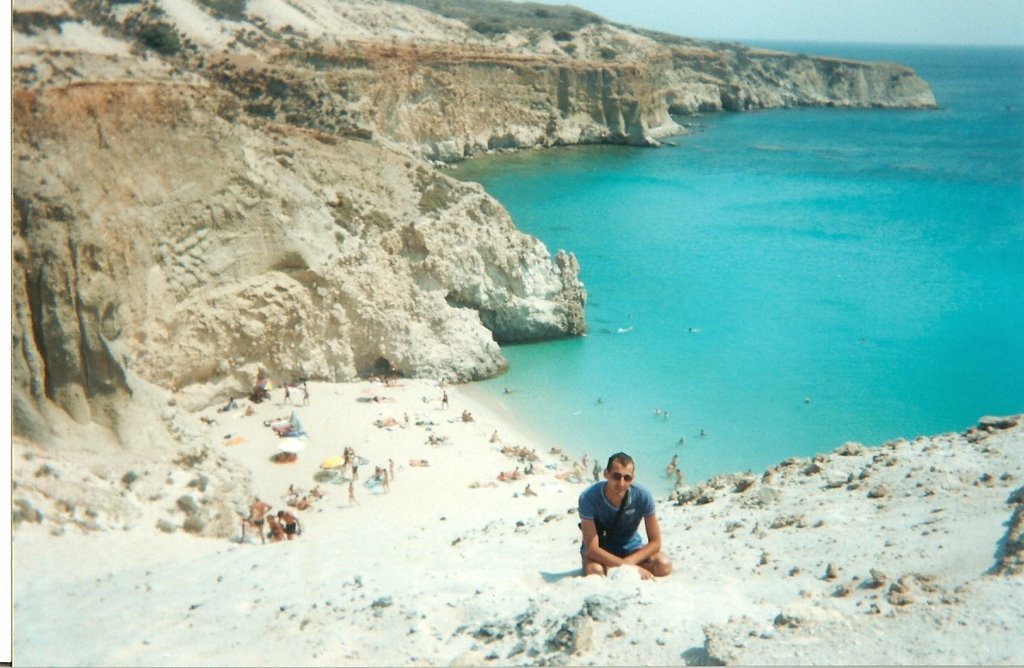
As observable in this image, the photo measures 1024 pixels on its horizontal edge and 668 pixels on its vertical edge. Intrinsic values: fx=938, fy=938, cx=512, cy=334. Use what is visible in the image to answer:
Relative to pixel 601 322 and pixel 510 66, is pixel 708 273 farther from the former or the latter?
pixel 510 66

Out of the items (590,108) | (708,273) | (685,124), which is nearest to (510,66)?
(590,108)

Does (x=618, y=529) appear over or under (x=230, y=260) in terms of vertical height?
over

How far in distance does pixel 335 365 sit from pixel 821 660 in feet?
53.8

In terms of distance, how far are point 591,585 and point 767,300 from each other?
83.5 ft

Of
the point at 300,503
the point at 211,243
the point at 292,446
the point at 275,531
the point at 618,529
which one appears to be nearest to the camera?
the point at 618,529

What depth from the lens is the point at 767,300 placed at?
31.2 meters

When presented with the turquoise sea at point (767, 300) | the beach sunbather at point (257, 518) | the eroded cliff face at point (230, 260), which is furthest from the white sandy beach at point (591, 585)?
the turquoise sea at point (767, 300)

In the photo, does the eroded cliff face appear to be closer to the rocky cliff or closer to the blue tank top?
the rocky cliff

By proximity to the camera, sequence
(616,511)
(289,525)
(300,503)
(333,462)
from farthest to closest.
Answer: (333,462) → (300,503) → (289,525) → (616,511)

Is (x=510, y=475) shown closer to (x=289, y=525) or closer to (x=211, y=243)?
(x=289, y=525)

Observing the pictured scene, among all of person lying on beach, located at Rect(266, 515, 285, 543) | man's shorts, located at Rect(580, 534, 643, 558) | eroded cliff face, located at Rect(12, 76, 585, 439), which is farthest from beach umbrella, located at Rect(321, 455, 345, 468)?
man's shorts, located at Rect(580, 534, 643, 558)

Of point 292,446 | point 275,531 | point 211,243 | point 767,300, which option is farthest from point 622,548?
point 767,300

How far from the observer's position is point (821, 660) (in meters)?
5.68

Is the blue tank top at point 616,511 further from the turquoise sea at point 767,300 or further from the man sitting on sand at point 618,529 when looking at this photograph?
the turquoise sea at point 767,300
